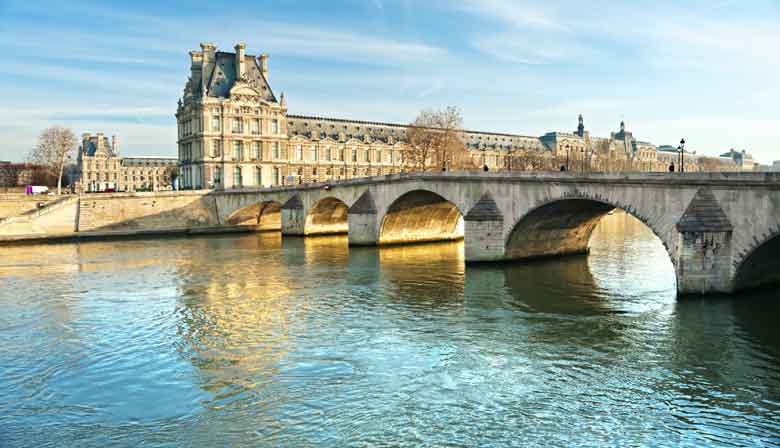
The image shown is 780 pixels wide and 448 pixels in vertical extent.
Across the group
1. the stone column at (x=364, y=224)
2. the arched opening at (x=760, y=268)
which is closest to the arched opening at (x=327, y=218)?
the stone column at (x=364, y=224)

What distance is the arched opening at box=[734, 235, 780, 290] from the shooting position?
24.0 meters

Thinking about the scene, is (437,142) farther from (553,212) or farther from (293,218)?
(553,212)

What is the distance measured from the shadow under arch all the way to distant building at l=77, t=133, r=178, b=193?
398ft

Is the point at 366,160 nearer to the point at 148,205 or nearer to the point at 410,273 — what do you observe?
the point at 148,205

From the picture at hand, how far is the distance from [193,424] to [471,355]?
26.3ft

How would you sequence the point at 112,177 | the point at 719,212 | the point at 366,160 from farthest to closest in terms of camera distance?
the point at 112,177 < the point at 366,160 < the point at 719,212

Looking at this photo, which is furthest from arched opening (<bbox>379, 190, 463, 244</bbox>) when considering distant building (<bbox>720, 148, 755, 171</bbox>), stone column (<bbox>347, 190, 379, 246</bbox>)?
distant building (<bbox>720, 148, 755, 171</bbox>)

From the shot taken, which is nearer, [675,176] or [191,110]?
[675,176]

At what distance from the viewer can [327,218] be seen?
59094 mm

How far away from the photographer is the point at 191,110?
84.0 m

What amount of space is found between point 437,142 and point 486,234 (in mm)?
37894

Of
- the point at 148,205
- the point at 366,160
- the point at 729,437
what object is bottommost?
the point at 729,437

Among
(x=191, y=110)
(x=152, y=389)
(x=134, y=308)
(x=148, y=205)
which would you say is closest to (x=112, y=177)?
(x=191, y=110)

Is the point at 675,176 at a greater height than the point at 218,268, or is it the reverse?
the point at 675,176
